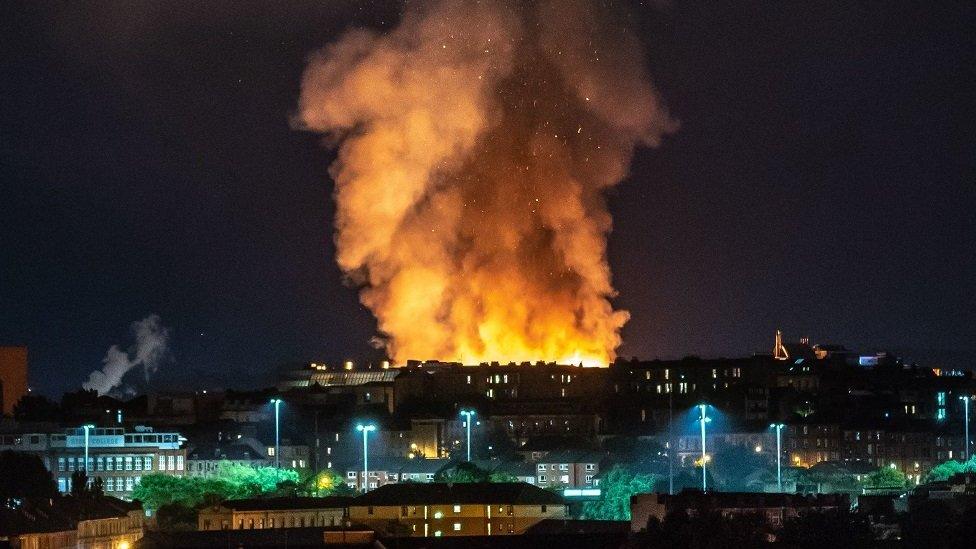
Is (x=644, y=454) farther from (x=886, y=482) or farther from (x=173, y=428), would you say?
(x=173, y=428)

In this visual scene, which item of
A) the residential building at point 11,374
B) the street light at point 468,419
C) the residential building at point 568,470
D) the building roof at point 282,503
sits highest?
the residential building at point 11,374

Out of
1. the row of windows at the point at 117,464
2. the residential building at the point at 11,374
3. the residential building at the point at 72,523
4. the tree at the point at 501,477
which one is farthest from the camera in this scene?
the residential building at the point at 11,374

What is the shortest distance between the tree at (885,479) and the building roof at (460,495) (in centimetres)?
1909

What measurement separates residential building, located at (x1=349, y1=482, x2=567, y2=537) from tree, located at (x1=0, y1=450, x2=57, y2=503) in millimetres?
11178

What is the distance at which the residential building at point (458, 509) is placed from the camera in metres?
93.6

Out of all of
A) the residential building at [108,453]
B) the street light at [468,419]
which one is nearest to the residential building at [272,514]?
the residential building at [108,453]

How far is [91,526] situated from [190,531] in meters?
4.90

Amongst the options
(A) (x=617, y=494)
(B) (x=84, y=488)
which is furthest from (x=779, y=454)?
(B) (x=84, y=488)

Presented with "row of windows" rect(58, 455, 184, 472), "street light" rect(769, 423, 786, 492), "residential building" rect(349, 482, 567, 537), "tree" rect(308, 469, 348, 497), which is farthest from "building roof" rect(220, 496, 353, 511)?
"street light" rect(769, 423, 786, 492)

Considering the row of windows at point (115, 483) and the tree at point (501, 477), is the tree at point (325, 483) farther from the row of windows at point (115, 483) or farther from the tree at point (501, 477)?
the row of windows at point (115, 483)

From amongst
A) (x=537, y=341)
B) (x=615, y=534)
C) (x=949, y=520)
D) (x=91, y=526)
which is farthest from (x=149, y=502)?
(x=537, y=341)

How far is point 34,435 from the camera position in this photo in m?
118

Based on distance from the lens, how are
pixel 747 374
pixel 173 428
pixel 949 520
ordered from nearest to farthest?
pixel 949 520 < pixel 173 428 < pixel 747 374

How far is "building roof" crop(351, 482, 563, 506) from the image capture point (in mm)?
95625
